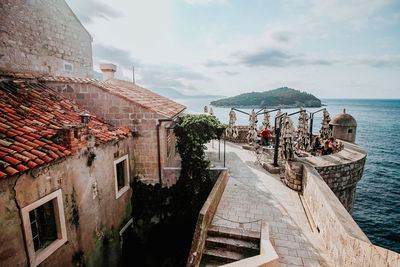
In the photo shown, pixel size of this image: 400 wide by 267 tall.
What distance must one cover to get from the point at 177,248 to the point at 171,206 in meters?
2.41

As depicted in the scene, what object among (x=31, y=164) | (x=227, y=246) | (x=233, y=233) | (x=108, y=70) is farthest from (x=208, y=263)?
(x=108, y=70)

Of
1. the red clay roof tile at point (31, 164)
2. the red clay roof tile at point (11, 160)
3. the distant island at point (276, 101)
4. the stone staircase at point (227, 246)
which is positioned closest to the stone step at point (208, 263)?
the stone staircase at point (227, 246)

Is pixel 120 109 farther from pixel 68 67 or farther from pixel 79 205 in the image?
pixel 68 67

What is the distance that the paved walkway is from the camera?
658cm

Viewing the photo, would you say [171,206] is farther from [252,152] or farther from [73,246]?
[252,152]

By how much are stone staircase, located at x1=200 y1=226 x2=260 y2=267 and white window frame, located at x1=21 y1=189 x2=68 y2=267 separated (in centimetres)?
468

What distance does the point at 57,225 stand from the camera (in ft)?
20.0

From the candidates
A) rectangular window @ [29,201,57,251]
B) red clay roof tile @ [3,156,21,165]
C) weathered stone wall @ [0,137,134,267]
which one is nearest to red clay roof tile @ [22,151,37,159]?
red clay roof tile @ [3,156,21,165]

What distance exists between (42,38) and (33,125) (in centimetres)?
763

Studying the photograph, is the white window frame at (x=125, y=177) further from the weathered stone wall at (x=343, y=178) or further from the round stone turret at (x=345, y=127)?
the round stone turret at (x=345, y=127)

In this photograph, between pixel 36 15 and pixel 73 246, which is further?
pixel 36 15

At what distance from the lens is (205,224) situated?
7453 mm

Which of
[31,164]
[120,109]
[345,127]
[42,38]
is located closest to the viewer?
[31,164]

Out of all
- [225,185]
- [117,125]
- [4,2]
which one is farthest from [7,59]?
[225,185]
